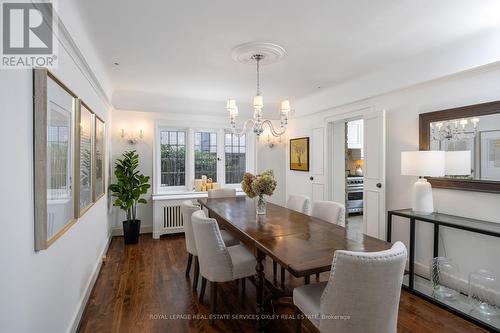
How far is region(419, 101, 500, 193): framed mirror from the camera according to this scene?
8.20ft

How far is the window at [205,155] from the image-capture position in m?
5.48

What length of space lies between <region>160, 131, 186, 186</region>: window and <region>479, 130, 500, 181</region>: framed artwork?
460 centimetres

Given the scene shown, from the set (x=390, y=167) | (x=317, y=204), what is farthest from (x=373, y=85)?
(x=317, y=204)

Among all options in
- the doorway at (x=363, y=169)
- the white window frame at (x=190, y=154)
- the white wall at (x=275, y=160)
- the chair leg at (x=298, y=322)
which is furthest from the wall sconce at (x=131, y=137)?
the chair leg at (x=298, y=322)

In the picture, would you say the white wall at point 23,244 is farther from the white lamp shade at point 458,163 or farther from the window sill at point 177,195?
the white lamp shade at point 458,163

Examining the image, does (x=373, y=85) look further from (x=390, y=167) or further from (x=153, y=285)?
(x=153, y=285)

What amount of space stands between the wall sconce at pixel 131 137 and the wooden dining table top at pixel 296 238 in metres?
2.79

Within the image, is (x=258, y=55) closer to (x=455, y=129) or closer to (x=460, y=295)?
(x=455, y=129)

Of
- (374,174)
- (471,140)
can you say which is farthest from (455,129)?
(374,174)

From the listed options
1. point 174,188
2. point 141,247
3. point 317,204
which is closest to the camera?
point 317,204

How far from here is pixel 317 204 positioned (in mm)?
3049

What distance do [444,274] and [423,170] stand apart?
3.91 ft

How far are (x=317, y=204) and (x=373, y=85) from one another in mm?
1917

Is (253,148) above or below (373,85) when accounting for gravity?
below
